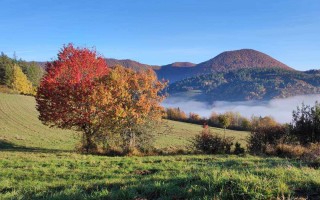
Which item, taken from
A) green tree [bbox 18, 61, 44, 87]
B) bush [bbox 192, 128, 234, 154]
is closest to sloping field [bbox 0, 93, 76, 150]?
bush [bbox 192, 128, 234, 154]

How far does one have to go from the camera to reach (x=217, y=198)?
21.4ft

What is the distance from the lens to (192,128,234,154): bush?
1106 inches

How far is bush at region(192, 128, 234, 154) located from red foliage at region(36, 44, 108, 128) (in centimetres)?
1040

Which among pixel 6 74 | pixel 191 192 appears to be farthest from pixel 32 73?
pixel 191 192

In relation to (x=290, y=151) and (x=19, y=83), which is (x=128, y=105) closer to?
(x=290, y=151)

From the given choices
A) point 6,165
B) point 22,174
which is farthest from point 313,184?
point 6,165

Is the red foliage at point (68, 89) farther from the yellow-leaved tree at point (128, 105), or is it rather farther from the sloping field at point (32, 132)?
the sloping field at point (32, 132)

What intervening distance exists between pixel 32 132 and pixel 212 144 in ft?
114

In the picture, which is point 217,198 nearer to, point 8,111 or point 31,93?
point 8,111

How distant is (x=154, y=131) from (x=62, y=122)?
9564 mm

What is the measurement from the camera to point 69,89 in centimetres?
2744

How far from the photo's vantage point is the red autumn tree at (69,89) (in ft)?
90.3

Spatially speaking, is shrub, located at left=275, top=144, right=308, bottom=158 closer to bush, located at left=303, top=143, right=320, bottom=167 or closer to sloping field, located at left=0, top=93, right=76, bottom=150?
bush, located at left=303, top=143, right=320, bottom=167

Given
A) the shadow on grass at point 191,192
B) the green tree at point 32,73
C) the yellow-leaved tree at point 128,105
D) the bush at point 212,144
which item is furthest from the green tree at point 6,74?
the shadow on grass at point 191,192
